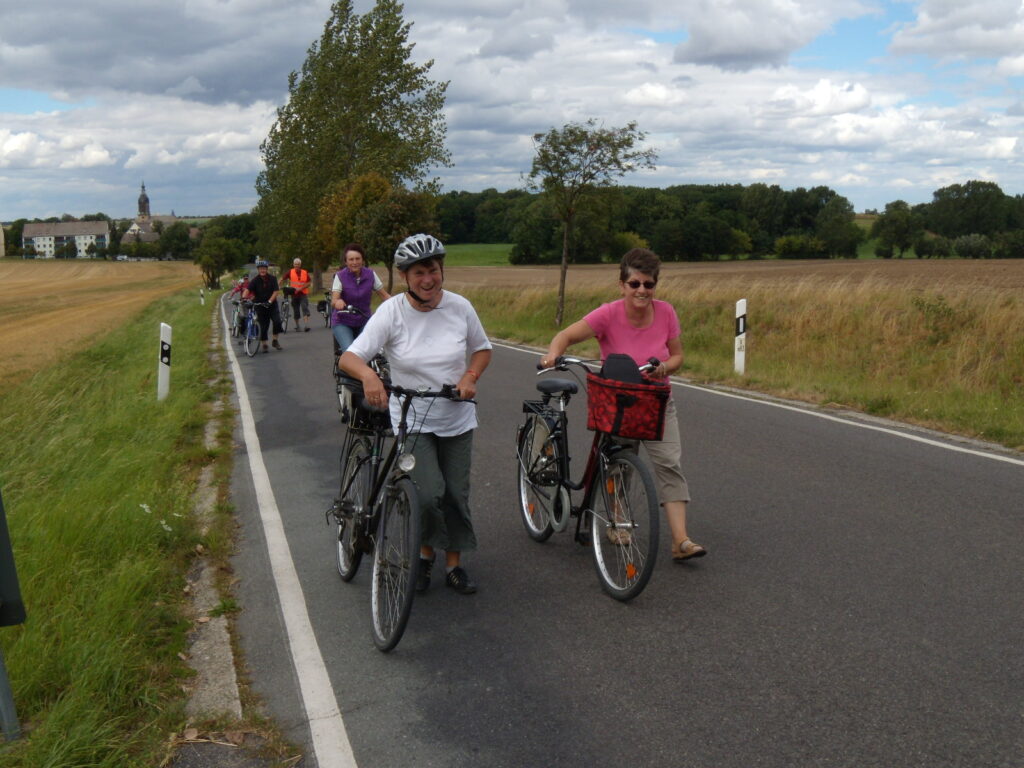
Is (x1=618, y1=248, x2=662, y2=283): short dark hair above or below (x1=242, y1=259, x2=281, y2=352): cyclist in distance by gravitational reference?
above

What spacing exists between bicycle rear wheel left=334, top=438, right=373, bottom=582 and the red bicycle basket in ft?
4.12

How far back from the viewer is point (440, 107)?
52.2m

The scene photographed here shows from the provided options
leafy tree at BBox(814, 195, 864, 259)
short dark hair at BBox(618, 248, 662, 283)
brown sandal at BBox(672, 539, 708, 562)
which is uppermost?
leafy tree at BBox(814, 195, 864, 259)

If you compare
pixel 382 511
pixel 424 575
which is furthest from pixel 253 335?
pixel 382 511

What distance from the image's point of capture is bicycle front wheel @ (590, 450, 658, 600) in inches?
189

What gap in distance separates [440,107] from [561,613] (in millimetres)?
50019

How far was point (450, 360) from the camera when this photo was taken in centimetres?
491

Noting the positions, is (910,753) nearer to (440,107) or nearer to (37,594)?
(37,594)

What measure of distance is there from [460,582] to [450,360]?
1237 millimetres

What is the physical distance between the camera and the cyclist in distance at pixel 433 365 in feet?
15.5

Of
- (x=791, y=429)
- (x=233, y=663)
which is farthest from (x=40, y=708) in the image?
(x=791, y=429)

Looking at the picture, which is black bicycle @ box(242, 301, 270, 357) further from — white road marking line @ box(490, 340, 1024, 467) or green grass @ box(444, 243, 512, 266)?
green grass @ box(444, 243, 512, 266)

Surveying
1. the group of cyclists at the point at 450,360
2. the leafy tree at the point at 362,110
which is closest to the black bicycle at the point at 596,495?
the group of cyclists at the point at 450,360

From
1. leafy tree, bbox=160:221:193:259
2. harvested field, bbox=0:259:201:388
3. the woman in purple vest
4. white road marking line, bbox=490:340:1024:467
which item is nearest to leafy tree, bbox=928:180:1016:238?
harvested field, bbox=0:259:201:388
